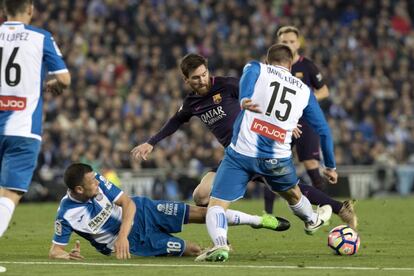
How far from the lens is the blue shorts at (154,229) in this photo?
11.0 meters

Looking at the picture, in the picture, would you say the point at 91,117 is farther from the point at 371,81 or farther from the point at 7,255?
the point at 7,255

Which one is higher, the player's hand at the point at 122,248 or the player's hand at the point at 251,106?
the player's hand at the point at 251,106

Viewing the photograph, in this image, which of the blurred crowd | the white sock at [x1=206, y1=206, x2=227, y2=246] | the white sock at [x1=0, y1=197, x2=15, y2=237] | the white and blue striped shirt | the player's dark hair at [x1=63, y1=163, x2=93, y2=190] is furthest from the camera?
the blurred crowd

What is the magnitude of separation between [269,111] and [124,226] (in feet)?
6.00

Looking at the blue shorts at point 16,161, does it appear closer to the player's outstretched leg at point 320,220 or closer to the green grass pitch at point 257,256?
the green grass pitch at point 257,256

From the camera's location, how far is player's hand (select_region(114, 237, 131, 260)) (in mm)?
10484

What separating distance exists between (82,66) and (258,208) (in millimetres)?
8216

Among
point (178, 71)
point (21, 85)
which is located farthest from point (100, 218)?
point (178, 71)

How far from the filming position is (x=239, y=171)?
10.6m

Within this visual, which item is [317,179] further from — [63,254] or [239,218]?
[63,254]

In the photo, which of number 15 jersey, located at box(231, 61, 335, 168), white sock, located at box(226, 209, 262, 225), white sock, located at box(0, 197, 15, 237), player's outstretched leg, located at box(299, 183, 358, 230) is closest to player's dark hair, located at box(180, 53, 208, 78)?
number 15 jersey, located at box(231, 61, 335, 168)

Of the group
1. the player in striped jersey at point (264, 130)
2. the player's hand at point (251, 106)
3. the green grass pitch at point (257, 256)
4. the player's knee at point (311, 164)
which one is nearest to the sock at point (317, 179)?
the player's knee at point (311, 164)

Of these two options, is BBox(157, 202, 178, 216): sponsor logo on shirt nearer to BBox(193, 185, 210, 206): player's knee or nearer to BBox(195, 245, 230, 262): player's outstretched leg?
BBox(193, 185, 210, 206): player's knee

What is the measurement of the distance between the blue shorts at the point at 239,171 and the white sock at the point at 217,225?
0.60 feet
